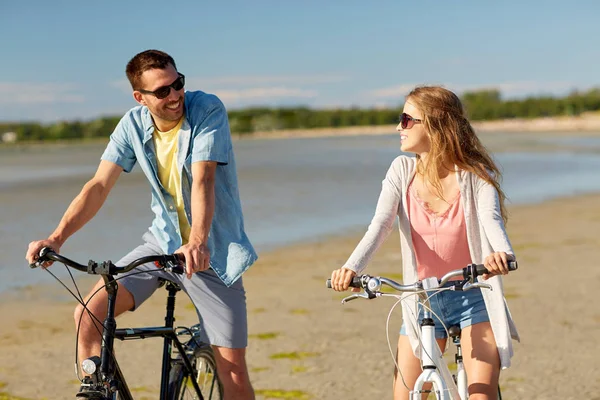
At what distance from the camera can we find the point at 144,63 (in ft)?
13.0

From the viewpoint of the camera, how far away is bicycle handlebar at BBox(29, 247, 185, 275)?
3.49 m

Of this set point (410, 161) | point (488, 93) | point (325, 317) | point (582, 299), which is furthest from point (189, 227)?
A: point (488, 93)

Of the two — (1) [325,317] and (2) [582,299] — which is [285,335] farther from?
(2) [582,299]

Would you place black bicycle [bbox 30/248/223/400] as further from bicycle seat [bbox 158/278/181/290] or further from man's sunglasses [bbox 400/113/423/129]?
man's sunglasses [bbox 400/113/423/129]

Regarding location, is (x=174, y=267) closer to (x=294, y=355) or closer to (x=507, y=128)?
(x=294, y=355)

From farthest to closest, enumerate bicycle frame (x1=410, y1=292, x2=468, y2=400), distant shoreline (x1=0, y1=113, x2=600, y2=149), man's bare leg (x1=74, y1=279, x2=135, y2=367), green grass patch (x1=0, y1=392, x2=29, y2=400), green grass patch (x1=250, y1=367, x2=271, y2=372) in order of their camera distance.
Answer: distant shoreline (x1=0, y1=113, x2=600, y2=149) < green grass patch (x1=250, y1=367, x2=271, y2=372) < green grass patch (x1=0, y1=392, x2=29, y2=400) < man's bare leg (x1=74, y1=279, x2=135, y2=367) < bicycle frame (x1=410, y1=292, x2=468, y2=400)

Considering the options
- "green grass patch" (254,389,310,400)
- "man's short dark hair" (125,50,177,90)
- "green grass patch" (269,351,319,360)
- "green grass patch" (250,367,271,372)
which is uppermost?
"man's short dark hair" (125,50,177,90)

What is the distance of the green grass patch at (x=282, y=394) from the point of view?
6.18 meters

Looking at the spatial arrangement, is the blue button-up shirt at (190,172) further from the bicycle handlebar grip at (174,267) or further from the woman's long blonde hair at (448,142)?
the woman's long blonde hair at (448,142)

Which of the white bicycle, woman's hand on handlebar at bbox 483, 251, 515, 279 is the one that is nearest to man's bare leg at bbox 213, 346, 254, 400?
the white bicycle

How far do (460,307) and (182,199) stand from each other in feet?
4.24

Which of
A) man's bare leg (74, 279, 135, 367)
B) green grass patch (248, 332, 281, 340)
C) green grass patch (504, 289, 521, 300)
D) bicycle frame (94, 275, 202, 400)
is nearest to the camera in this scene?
bicycle frame (94, 275, 202, 400)

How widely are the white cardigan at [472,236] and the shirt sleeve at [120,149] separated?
118 centimetres

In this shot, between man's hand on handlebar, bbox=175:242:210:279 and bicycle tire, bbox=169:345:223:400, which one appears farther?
bicycle tire, bbox=169:345:223:400
